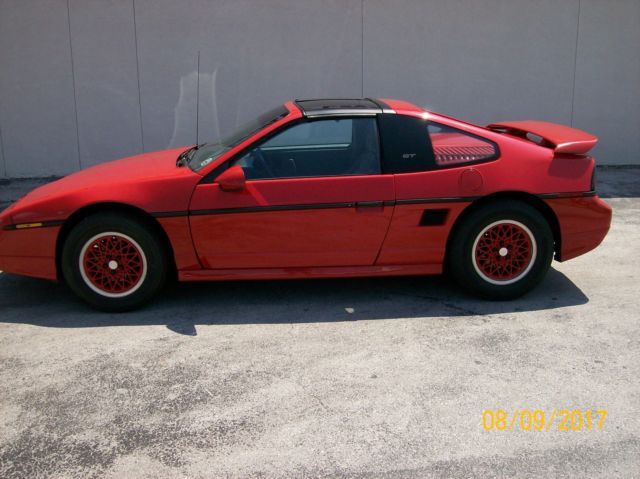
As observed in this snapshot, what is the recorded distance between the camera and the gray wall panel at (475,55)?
955 centimetres

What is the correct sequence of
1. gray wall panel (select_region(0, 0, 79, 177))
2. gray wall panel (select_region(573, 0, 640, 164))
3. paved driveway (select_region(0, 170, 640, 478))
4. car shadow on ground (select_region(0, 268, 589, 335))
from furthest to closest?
gray wall panel (select_region(573, 0, 640, 164)) → gray wall panel (select_region(0, 0, 79, 177)) → car shadow on ground (select_region(0, 268, 589, 335)) → paved driveway (select_region(0, 170, 640, 478))

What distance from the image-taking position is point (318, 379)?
3.85m

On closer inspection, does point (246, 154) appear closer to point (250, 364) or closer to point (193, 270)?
point (193, 270)

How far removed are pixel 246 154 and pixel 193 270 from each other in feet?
2.96

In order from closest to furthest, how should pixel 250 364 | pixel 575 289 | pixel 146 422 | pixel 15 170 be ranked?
1. pixel 146 422
2. pixel 250 364
3. pixel 575 289
4. pixel 15 170

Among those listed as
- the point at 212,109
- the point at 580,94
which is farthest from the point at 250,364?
the point at 580,94

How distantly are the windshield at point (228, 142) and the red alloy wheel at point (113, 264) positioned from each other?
2.40 ft

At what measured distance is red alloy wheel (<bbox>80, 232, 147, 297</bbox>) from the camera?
15.5ft

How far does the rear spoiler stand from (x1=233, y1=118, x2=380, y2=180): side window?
1.33m

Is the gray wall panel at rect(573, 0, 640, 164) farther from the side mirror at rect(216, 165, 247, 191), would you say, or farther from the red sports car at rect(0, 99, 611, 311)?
the side mirror at rect(216, 165, 247, 191)

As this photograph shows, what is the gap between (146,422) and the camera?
3434 mm
